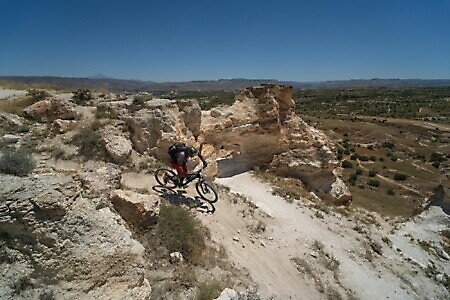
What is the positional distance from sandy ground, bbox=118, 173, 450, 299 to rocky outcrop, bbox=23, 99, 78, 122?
12.5 feet

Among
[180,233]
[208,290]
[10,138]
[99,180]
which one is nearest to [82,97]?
[10,138]

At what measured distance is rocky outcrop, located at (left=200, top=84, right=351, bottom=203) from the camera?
15.6m

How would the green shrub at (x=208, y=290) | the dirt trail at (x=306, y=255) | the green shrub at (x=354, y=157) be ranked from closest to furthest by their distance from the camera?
the green shrub at (x=208, y=290) < the dirt trail at (x=306, y=255) < the green shrub at (x=354, y=157)

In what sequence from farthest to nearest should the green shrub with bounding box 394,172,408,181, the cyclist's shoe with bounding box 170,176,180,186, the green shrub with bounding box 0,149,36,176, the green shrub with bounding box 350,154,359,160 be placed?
1. the green shrub with bounding box 350,154,359,160
2. the green shrub with bounding box 394,172,408,181
3. the cyclist's shoe with bounding box 170,176,180,186
4. the green shrub with bounding box 0,149,36,176

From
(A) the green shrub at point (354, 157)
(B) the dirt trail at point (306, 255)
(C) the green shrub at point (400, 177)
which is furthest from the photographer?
(A) the green shrub at point (354, 157)

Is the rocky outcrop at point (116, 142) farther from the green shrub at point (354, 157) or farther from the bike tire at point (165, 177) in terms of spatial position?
the green shrub at point (354, 157)

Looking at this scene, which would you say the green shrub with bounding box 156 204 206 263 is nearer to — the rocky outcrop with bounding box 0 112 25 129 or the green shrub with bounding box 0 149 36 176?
the green shrub with bounding box 0 149 36 176

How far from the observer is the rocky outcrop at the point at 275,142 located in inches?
613

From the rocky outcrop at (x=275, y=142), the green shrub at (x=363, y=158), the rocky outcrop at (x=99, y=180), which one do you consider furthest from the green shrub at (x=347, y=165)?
the rocky outcrop at (x=99, y=180)

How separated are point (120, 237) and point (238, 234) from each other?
14.1ft

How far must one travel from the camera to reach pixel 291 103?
17250 mm

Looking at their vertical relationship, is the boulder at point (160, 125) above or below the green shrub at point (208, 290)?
above

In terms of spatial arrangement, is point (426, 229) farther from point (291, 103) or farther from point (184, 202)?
point (184, 202)

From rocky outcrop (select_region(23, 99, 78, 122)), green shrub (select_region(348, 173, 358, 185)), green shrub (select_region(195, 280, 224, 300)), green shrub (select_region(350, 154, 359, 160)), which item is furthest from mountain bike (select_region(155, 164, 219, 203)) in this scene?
green shrub (select_region(350, 154, 359, 160))
